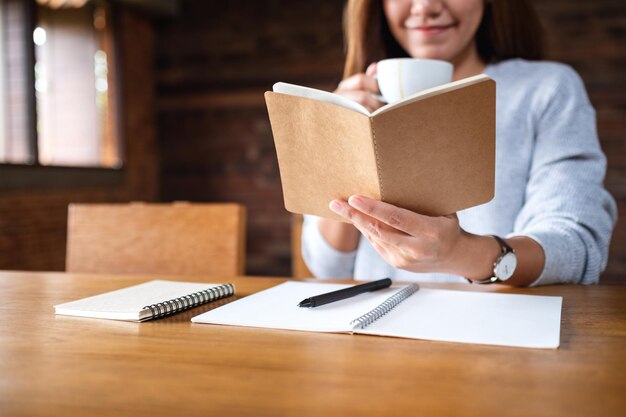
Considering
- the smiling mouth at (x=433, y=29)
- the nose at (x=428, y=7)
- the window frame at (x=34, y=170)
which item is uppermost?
the nose at (x=428, y=7)

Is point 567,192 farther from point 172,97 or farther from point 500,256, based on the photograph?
point 172,97

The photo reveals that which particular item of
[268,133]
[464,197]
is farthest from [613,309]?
[268,133]

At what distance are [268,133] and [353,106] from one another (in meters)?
3.59

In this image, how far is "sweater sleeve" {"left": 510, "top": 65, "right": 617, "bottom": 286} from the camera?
1016 millimetres

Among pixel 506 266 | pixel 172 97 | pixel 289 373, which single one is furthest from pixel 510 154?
pixel 172 97

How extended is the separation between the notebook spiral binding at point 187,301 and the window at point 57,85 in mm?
2591

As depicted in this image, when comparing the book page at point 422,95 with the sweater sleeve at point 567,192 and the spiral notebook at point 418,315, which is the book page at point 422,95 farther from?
the sweater sleeve at point 567,192

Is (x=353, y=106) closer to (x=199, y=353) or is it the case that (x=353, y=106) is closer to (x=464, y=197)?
(x=464, y=197)

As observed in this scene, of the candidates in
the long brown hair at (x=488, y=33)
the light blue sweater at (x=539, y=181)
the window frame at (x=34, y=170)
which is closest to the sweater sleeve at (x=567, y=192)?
the light blue sweater at (x=539, y=181)

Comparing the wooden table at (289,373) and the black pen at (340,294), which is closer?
the wooden table at (289,373)

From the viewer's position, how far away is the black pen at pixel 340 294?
763 millimetres

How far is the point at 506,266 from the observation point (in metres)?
0.90

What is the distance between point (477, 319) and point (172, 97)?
13.1 feet

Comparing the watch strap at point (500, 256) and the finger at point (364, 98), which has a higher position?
the finger at point (364, 98)
